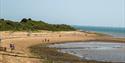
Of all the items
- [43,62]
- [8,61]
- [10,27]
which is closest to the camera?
[8,61]

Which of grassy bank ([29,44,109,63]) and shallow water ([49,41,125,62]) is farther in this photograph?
shallow water ([49,41,125,62])

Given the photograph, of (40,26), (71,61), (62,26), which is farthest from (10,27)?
(71,61)

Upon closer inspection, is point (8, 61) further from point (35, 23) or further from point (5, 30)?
point (35, 23)

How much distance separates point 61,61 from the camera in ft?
92.9

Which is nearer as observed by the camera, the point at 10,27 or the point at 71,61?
the point at 71,61

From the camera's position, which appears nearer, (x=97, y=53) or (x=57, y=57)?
(x=57, y=57)

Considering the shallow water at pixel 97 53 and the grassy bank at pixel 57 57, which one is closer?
the grassy bank at pixel 57 57

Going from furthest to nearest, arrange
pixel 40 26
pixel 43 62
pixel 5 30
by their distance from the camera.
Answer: pixel 40 26, pixel 5 30, pixel 43 62

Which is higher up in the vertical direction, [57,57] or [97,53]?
[57,57]

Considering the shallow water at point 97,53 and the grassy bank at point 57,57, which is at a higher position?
the grassy bank at point 57,57

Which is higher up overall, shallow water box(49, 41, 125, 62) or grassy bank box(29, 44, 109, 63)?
grassy bank box(29, 44, 109, 63)

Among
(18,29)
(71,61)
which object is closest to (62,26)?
(18,29)

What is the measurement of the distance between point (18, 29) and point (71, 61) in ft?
160

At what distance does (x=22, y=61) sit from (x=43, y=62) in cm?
185
